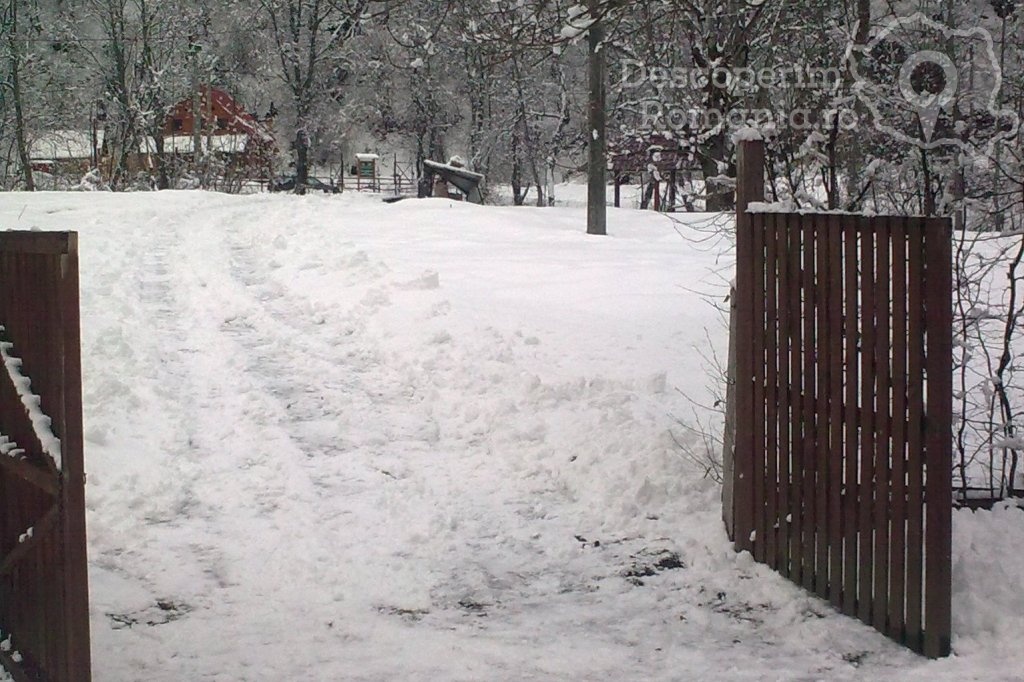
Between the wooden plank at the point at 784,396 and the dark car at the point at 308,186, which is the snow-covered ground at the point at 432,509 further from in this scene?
the dark car at the point at 308,186

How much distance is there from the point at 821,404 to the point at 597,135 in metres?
15.2

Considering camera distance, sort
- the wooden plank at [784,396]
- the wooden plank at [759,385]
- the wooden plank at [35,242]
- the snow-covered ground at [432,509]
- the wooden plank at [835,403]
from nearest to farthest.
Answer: the wooden plank at [35,242] < the snow-covered ground at [432,509] < the wooden plank at [835,403] < the wooden plank at [784,396] < the wooden plank at [759,385]

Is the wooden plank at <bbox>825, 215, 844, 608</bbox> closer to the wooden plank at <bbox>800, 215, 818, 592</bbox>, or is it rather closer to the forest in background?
the wooden plank at <bbox>800, 215, 818, 592</bbox>

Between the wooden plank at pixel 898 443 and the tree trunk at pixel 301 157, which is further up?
the tree trunk at pixel 301 157

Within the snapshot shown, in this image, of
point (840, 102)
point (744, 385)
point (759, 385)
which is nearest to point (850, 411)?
point (759, 385)

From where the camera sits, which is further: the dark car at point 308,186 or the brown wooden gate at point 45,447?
the dark car at point 308,186

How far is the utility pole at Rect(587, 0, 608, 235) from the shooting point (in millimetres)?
Answer: 19031

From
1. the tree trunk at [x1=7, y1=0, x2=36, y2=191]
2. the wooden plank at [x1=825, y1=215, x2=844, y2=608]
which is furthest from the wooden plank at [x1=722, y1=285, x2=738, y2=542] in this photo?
the tree trunk at [x1=7, y1=0, x2=36, y2=191]

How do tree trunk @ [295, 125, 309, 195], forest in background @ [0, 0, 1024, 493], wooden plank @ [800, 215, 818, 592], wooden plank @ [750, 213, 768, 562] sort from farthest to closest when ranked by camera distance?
1. tree trunk @ [295, 125, 309, 195]
2. forest in background @ [0, 0, 1024, 493]
3. wooden plank @ [750, 213, 768, 562]
4. wooden plank @ [800, 215, 818, 592]

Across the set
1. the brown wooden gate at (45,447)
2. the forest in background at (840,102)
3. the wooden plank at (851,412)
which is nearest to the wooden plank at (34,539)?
the brown wooden gate at (45,447)

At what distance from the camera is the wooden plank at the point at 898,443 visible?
458 centimetres

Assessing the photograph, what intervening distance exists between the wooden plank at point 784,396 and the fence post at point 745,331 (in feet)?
0.72

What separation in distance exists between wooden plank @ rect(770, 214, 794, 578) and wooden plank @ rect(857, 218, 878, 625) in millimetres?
509

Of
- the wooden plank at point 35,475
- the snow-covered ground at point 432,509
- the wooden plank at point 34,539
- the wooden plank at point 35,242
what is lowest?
the snow-covered ground at point 432,509
